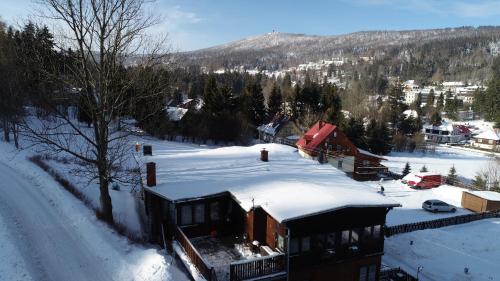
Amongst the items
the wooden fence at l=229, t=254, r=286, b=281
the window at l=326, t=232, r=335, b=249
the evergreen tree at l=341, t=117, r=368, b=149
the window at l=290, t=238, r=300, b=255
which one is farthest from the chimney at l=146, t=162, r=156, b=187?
the evergreen tree at l=341, t=117, r=368, b=149

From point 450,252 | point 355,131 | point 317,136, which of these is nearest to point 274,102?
point 355,131

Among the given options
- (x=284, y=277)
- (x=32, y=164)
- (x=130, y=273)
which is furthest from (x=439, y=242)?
(x=32, y=164)

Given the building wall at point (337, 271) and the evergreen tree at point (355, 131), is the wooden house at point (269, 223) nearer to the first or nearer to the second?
the building wall at point (337, 271)

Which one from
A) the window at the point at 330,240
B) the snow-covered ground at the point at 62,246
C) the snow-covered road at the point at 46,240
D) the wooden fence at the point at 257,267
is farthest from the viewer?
the window at the point at 330,240

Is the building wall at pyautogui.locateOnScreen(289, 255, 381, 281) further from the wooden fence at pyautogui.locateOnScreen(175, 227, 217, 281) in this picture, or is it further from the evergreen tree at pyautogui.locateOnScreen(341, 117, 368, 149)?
the evergreen tree at pyautogui.locateOnScreen(341, 117, 368, 149)

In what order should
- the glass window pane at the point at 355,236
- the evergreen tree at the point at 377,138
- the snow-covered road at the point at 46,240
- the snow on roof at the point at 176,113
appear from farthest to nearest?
the evergreen tree at the point at 377,138 → the snow on roof at the point at 176,113 → the glass window pane at the point at 355,236 → the snow-covered road at the point at 46,240

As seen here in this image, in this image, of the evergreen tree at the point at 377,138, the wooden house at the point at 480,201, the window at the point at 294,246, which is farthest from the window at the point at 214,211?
the evergreen tree at the point at 377,138

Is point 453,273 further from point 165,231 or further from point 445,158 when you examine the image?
point 445,158

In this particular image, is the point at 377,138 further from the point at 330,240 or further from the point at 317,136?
the point at 330,240
